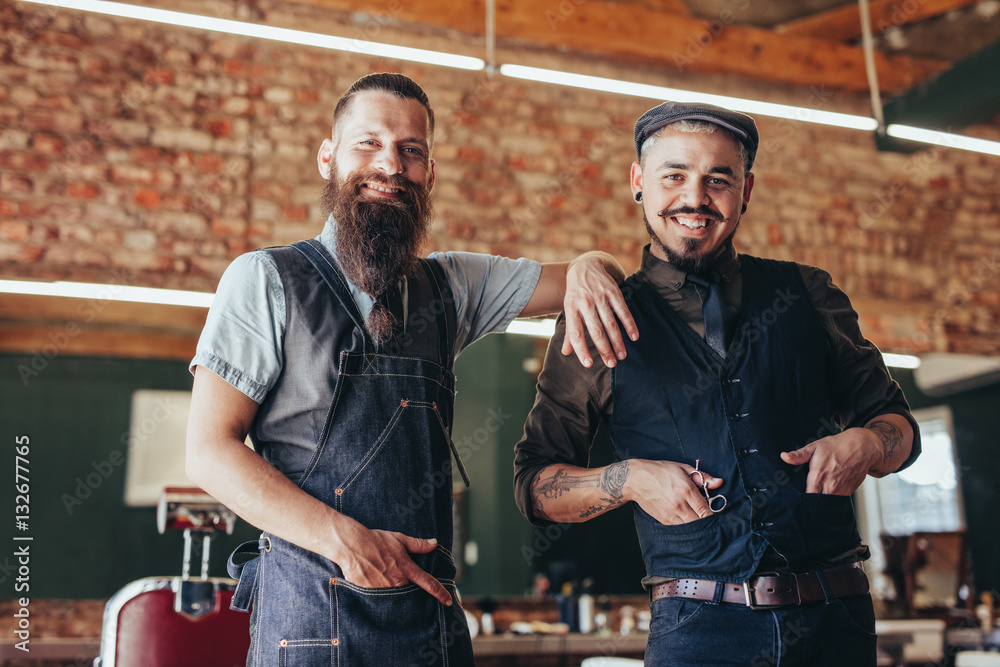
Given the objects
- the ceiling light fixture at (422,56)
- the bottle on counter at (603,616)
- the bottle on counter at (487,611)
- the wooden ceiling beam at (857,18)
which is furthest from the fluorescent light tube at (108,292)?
the wooden ceiling beam at (857,18)

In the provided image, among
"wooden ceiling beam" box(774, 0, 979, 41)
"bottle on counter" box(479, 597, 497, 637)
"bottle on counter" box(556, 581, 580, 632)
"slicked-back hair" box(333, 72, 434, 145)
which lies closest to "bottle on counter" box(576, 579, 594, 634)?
"bottle on counter" box(556, 581, 580, 632)

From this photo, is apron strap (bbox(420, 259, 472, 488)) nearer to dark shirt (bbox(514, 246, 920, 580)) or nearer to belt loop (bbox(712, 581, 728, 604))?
dark shirt (bbox(514, 246, 920, 580))

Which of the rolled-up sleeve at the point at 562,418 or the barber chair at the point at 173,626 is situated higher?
the rolled-up sleeve at the point at 562,418

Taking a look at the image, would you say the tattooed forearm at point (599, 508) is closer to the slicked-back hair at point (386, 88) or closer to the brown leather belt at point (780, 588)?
the brown leather belt at point (780, 588)

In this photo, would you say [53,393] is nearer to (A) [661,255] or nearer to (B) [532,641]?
(B) [532,641]

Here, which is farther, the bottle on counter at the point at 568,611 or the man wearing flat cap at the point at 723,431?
the bottle on counter at the point at 568,611

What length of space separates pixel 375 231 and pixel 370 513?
1.99ft

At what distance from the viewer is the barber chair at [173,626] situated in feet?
7.79

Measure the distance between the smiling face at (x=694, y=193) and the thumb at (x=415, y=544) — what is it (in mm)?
847

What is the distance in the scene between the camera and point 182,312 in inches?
203

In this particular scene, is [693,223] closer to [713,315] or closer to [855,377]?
[713,315]

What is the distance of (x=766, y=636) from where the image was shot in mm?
1578

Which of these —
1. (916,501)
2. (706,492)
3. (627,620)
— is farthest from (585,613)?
(706,492)

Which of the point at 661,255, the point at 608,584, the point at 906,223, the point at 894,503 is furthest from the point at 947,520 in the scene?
the point at 661,255
